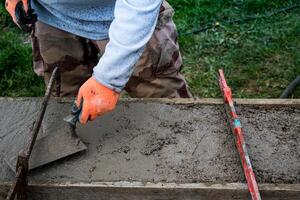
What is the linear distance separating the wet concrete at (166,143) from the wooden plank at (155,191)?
4cm

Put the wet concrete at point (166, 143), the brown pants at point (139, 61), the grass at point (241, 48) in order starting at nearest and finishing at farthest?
1. the wet concrete at point (166, 143)
2. the brown pants at point (139, 61)
3. the grass at point (241, 48)

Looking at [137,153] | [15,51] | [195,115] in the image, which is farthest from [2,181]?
[15,51]

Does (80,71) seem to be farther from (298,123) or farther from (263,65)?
(263,65)

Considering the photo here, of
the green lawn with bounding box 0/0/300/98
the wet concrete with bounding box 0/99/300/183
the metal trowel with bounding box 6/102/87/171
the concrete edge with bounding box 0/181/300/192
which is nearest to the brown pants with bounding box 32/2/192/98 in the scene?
the wet concrete with bounding box 0/99/300/183

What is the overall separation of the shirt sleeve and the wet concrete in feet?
1.09

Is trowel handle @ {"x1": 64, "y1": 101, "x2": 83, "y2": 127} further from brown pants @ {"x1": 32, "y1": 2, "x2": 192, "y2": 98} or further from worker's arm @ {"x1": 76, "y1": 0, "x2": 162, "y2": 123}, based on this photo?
brown pants @ {"x1": 32, "y1": 2, "x2": 192, "y2": 98}

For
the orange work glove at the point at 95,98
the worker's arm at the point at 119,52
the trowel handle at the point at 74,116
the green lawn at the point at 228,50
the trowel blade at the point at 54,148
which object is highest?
the worker's arm at the point at 119,52

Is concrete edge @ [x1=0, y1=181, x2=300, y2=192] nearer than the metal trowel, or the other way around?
concrete edge @ [x1=0, y1=181, x2=300, y2=192]

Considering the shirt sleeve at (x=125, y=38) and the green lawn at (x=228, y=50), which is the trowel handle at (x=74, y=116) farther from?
the green lawn at (x=228, y=50)

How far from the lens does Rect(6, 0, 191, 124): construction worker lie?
195cm

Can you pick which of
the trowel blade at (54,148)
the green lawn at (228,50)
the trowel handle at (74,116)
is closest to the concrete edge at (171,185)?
the trowel blade at (54,148)

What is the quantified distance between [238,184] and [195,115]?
476 mm

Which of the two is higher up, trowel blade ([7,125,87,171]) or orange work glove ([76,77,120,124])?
orange work glove ([76,77,120,124])

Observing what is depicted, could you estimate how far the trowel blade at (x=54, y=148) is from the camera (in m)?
2.07
